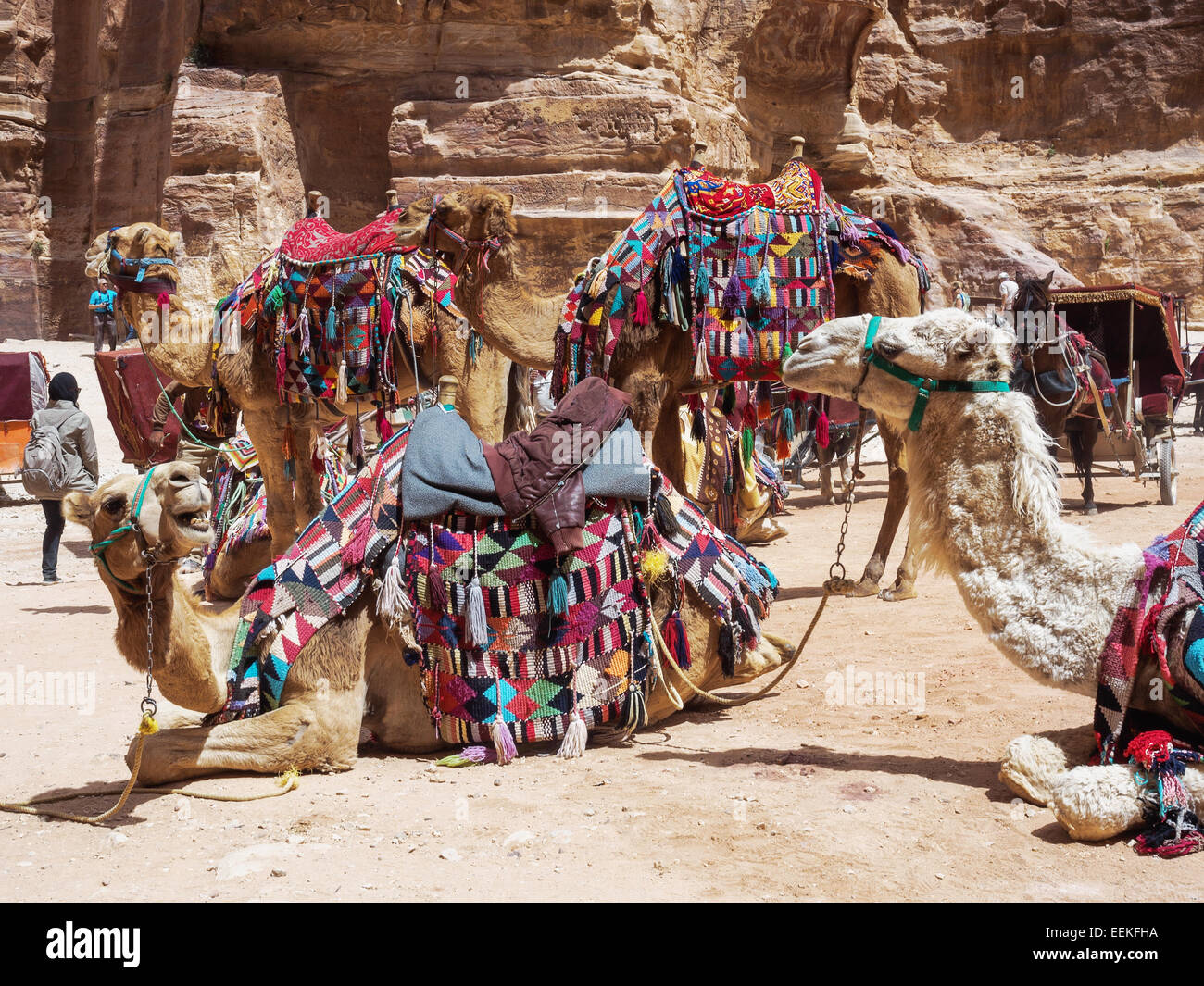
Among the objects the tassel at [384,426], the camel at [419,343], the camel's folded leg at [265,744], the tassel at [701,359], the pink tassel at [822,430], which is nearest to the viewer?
the camel's folded leg at [265,744]

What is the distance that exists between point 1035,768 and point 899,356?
54.1 inches

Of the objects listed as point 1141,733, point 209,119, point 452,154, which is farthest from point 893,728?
point 209,119

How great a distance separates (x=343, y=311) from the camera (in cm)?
737

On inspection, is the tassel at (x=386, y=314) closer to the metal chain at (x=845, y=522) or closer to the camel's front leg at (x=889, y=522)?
the metal chain at (x=845, y=522)

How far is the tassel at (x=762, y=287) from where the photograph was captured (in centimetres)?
702

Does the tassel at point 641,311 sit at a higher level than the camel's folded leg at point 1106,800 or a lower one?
higher

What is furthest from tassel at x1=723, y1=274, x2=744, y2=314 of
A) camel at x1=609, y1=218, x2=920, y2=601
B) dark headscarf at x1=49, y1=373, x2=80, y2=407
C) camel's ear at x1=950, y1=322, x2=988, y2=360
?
dark headscarf at x1=49, y1=373, x2=80, y2=407

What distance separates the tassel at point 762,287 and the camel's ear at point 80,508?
14.6ft

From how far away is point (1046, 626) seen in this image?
3.61 m

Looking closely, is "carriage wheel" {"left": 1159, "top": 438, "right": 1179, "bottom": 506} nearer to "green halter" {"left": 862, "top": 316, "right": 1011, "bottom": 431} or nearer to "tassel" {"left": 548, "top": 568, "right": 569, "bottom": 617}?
"green halter" {"left": 862, "top": 316, "right": 1011, "bottom": 431}

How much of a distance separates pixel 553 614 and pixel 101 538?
1593 mm

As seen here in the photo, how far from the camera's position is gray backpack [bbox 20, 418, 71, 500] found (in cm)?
1030

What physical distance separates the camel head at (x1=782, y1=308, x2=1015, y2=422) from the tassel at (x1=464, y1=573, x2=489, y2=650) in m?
1.35

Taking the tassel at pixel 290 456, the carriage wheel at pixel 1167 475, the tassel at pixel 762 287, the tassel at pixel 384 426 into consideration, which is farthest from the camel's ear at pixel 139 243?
the carriage wheel at pixel 1167 475
